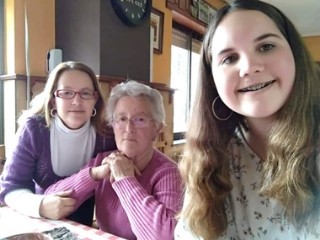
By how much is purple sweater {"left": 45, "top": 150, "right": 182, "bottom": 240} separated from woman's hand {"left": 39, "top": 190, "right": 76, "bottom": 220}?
5cm

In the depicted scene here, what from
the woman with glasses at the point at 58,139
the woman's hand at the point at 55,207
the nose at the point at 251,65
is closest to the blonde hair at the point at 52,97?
the woman with glasses at the point at 58,139

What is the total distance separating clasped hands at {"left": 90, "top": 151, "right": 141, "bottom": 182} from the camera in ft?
3.52

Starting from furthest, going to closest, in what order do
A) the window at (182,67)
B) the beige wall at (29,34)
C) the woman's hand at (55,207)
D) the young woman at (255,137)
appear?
the window at (182,67)
the beige wall at (29,34)
the woman's hand at (55,207)
the young woman at (255,137)

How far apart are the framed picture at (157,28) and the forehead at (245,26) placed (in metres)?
2.09

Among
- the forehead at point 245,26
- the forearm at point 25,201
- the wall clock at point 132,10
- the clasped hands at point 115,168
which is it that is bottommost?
the forearm at point 25,201

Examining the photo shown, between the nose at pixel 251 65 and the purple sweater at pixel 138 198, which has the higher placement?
the nose at pixel 251 65

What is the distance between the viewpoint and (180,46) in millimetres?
3557

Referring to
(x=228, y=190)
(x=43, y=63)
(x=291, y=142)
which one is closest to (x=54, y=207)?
(x=228, y=190)

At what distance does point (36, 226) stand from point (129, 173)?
0.34 meters

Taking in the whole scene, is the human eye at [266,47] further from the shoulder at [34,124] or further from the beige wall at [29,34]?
the beige wall at [29,34]

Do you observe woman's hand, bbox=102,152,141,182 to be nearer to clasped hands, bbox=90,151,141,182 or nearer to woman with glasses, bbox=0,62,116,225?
clasped hands, bbox=90,151,141,182

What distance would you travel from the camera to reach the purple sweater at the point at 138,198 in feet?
3.07

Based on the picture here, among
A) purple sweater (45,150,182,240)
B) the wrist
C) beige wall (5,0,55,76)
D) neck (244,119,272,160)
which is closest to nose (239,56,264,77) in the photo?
neck (244,119,272,160)

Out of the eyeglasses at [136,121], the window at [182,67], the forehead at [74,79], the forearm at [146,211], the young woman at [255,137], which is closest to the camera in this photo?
the young woman at [255,137]
